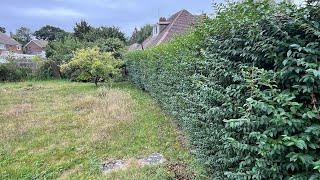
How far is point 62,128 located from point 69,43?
22.3 meters

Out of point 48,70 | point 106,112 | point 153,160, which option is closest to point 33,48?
point 48,70

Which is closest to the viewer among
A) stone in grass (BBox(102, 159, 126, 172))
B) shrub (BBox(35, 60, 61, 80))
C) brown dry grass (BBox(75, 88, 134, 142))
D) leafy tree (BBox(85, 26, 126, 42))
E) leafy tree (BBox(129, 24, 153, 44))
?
stone in grass (BBox(102, 159, 126, 172))

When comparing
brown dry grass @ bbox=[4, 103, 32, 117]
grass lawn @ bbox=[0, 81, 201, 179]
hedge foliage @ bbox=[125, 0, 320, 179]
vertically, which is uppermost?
hedge foliage @ bbox=[125, 0, 320, 179]

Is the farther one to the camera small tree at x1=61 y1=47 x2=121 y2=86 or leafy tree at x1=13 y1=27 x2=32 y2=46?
leafy tree at x1=13 y1=27 x2=32 y2=46

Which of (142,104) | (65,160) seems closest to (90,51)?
(142,104)

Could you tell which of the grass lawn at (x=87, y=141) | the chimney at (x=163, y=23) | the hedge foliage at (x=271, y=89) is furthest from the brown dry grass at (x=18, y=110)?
the chimney at (x=163, y=23)

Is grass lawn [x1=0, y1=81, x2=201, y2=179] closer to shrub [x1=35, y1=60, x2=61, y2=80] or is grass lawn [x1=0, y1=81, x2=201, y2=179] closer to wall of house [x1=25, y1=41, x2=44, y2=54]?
shrub [x1=35, y1=60, x2=61, y2=80]

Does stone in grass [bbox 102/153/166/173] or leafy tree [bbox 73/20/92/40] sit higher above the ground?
leafy tree [bbox 73/20/92/40]

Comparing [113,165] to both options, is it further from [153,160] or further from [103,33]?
[103,33]

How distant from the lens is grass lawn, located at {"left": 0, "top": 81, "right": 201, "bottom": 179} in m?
5.83

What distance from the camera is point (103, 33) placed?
1405 inches

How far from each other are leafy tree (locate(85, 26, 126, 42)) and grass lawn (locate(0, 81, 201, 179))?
2327 centimetres

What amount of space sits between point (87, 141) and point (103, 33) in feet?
95.7

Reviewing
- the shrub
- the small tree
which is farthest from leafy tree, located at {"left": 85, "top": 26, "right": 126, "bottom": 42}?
the small tree
